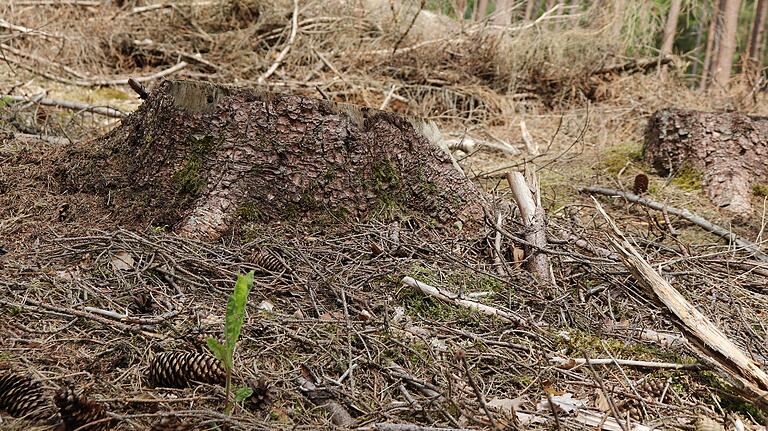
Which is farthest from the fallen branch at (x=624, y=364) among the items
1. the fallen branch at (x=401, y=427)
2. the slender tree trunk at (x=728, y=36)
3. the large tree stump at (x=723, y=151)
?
the slender tree trunk at (x=728, y=36)

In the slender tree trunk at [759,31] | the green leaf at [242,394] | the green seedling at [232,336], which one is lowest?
the slender tree trunk at [759,31]

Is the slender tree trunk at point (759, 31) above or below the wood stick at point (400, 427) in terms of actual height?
below

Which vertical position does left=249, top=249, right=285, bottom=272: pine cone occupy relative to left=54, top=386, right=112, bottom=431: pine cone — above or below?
below

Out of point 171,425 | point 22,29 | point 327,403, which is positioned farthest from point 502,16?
point 171,425

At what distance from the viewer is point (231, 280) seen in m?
2.52

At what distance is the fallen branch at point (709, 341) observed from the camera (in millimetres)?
1883

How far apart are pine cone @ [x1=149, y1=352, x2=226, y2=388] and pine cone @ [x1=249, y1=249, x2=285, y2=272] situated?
806mm

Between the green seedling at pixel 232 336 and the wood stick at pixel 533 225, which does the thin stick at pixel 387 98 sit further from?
the green seedling at pixel 232 336

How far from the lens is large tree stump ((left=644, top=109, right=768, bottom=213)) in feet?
15.4

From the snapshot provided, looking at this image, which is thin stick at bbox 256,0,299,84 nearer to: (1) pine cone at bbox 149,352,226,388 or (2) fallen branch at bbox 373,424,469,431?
(1) pine cone at bbox 149,352,226,388

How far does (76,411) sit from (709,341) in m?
1.78

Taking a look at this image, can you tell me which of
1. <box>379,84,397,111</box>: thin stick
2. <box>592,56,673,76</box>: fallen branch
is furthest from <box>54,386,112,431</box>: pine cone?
<box>592,56,673,76</box>: fallen branch

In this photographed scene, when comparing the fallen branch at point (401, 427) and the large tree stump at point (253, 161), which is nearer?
the fallen branch at point (401, 427)

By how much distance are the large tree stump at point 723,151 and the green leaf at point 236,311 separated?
3.99m
